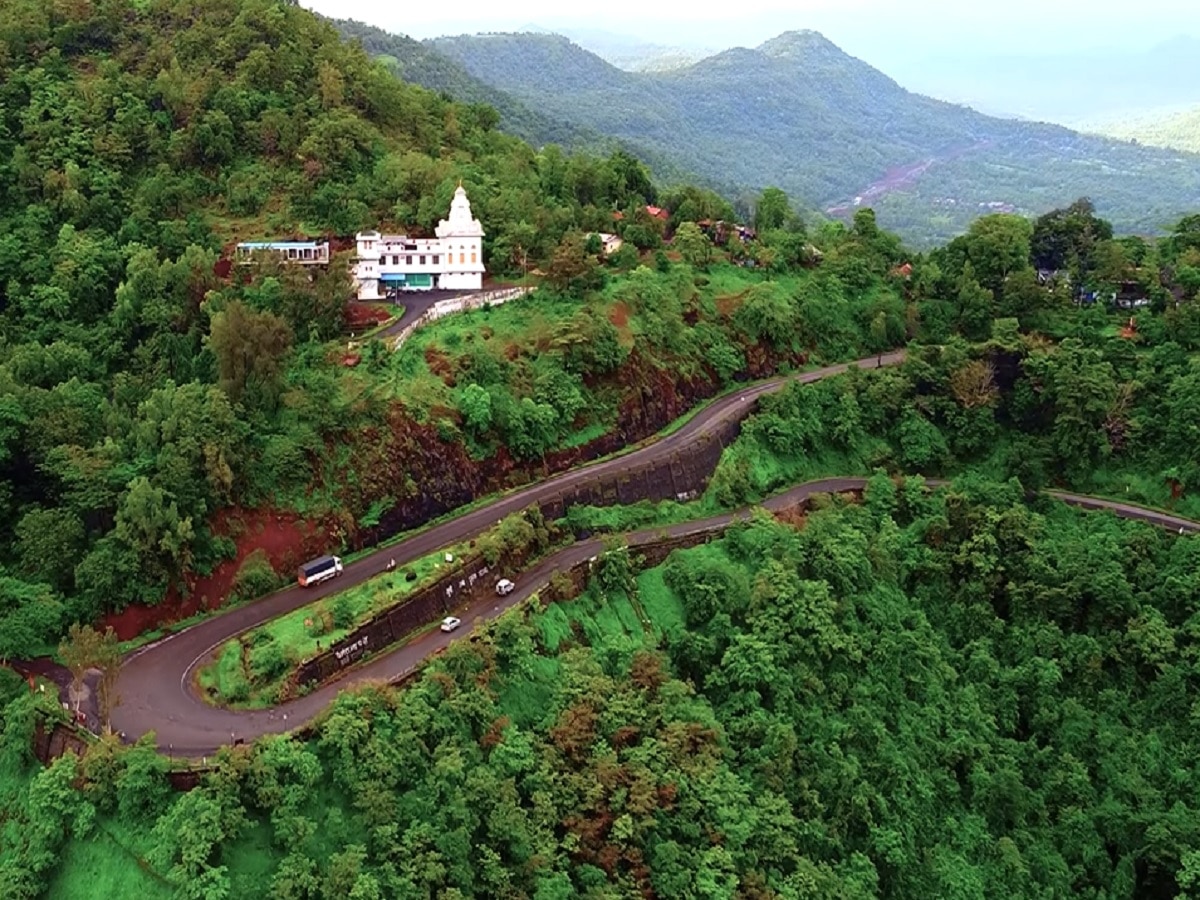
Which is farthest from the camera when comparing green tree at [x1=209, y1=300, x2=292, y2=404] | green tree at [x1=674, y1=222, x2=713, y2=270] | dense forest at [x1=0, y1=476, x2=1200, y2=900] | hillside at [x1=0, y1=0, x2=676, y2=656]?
green tree at [x1=674, y1=222, x2=713, y2=270]

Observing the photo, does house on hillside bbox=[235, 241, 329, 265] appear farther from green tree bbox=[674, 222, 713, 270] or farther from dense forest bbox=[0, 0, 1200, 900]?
green tree bbox=[674, 222, 713, 270]

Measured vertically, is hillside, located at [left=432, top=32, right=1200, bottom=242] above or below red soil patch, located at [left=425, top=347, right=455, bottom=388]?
above

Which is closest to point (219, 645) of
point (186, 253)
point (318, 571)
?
point (318, 571)

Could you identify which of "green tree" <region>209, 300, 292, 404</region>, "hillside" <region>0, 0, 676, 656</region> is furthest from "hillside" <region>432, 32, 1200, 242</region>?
"green tree" <region>209, 300, 292, 404</region>

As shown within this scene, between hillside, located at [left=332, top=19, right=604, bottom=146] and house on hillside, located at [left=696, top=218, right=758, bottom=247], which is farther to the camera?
hillside, located at [left=332, top=19, right=604, bottom=146]

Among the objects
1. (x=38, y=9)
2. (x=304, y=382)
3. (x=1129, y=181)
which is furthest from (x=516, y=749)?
(x=1129, y=181)

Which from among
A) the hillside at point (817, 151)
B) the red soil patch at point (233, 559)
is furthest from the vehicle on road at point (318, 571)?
the hillside at point (817, 151)

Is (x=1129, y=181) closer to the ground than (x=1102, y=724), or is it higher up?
higher up

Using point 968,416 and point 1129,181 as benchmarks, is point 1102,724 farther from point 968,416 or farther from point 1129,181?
point 1129,181
